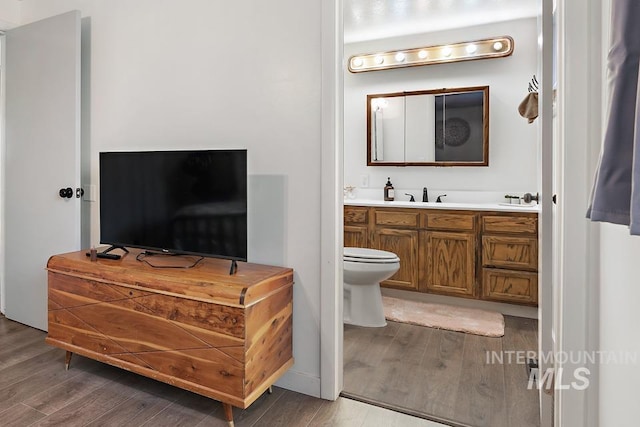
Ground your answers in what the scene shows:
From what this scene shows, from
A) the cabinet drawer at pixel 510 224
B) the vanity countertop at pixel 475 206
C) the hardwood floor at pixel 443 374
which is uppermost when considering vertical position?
the vanity countertop at pixel 475 206

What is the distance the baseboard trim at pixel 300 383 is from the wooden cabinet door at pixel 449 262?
5.62ft

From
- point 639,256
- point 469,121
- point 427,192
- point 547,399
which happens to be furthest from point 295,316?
point 469,121

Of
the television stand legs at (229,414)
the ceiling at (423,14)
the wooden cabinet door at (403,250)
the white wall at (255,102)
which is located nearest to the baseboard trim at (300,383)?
the white wall at (255,102)

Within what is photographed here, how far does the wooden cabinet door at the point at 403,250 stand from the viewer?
3.52 m

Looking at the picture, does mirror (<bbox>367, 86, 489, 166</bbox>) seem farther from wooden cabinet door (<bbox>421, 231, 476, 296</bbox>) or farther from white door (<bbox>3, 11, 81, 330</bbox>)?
white door (<bbox>3, 11, 81, 330</bbox>)

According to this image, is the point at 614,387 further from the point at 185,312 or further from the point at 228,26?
Result: the point at 228,26

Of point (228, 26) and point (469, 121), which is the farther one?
point (469, 121)

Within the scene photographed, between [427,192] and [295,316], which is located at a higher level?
[427,192]

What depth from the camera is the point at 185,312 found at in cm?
184

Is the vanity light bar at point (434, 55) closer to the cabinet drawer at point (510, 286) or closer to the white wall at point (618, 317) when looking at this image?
the cabinet drawer at point (510, 286)

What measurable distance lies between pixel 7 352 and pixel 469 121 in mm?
3917

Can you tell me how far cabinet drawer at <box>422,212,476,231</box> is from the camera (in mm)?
3318

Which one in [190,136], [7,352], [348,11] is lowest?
[7,352]

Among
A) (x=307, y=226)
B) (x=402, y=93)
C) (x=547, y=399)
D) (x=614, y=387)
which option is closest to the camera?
(x=614, y=387)
